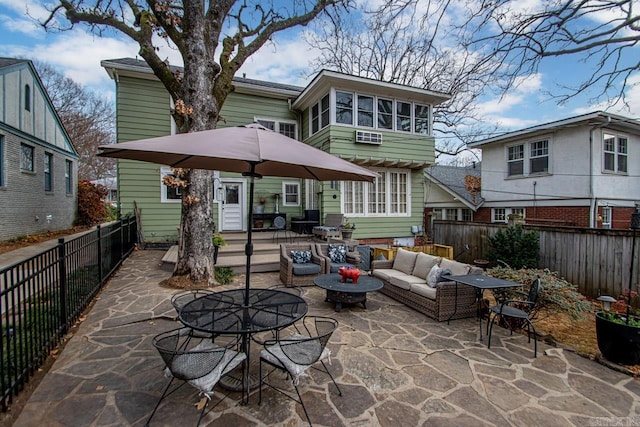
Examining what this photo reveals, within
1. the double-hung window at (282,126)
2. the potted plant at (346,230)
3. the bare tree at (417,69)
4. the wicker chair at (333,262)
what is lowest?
the wicker chair at (333,262)

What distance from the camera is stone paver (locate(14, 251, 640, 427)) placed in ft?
8.13

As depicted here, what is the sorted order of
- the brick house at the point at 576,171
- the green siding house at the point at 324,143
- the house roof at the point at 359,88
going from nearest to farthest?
the house roof at the point at 359,88 < the green siding house at the point at 324,143 < the brick house at the point at 576,171

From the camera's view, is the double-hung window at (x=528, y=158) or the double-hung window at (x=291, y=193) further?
the double-hung window at (x=528, y=158)

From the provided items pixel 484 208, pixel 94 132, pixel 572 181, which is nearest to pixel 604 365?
pixel 572 181

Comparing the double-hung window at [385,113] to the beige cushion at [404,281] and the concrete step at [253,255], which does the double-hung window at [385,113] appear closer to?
the concrete step at [253,255]

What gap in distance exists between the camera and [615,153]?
1097 cm

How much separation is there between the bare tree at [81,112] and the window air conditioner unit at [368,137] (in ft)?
60.2

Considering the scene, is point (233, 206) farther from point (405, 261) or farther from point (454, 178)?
point (454, 178)

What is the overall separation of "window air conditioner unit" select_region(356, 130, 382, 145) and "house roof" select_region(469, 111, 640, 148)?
21.6ft

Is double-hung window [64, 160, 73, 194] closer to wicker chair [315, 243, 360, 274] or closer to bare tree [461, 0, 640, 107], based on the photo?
wicker chair [315, 243, 360, 274]

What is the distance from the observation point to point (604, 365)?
342cm

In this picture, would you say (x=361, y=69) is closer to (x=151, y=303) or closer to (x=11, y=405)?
(x=151, y=303)

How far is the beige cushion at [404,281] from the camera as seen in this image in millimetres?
5340

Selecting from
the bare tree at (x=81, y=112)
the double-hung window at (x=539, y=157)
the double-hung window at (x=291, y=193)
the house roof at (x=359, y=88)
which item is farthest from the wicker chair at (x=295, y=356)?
the bare tree at (x=81, y=112)
